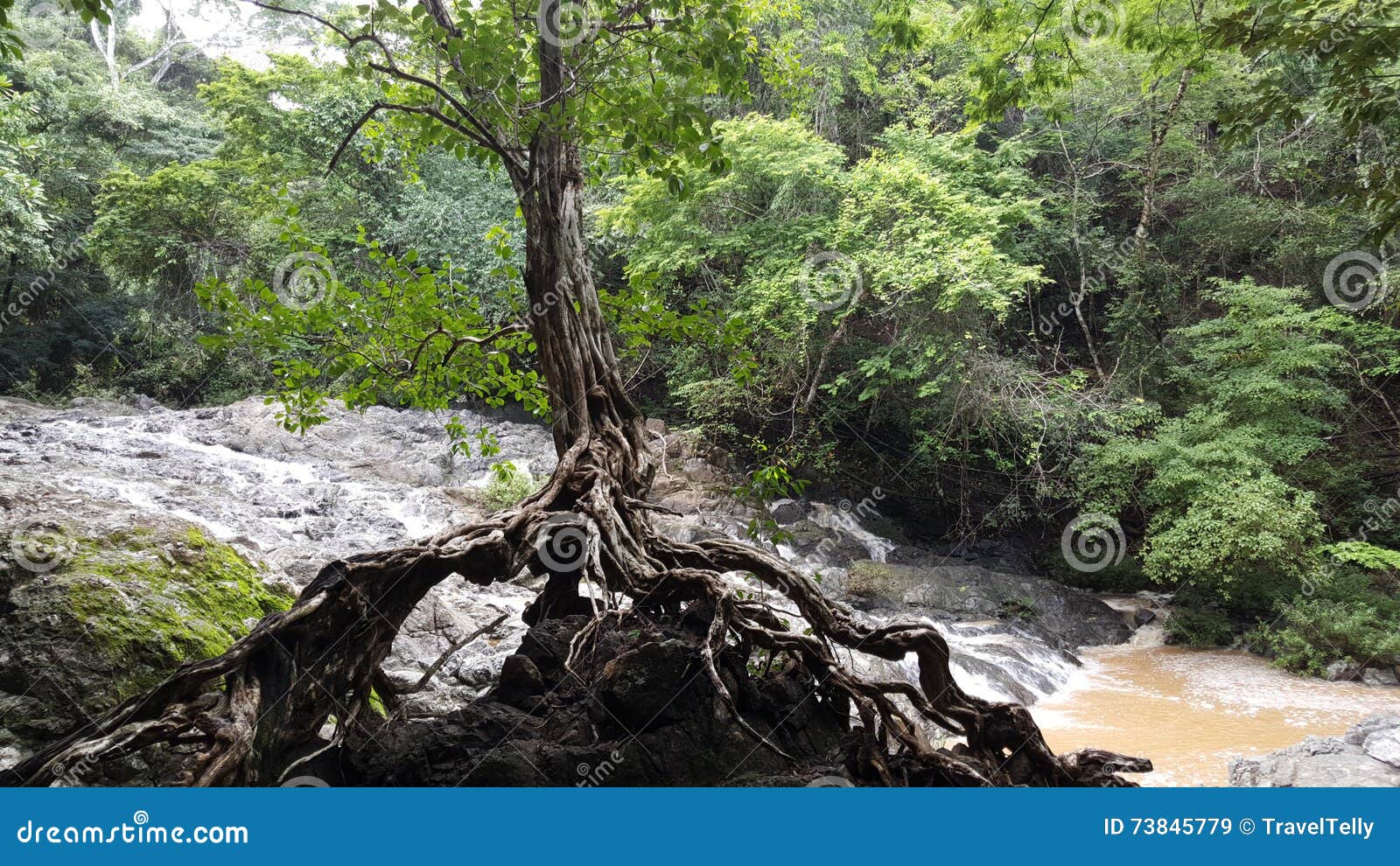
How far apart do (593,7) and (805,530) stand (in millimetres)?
8778

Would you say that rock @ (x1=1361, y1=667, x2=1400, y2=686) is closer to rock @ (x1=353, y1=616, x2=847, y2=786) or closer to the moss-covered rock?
rock @ (x1=353, y1=616, x2=847, y2=786)

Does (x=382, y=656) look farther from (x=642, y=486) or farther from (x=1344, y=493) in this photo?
(x=1344, y=493)

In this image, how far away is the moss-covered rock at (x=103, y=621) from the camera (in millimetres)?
2537

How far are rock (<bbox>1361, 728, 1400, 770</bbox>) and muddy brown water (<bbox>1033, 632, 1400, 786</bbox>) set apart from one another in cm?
88

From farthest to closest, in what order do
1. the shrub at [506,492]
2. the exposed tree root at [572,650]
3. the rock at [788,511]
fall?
the rock at [788,511], the shrub at [506,492], the exposed tree root at [572,650]

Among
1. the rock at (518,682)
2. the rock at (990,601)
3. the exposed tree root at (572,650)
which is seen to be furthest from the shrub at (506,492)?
the rock at (518,682)

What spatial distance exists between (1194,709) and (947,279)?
18.6 ft

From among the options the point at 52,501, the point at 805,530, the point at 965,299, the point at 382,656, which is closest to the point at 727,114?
the point at 965,299

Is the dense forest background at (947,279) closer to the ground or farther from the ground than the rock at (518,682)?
farther from the ground

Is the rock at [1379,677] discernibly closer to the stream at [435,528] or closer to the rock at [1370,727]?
the stream at [435,528]

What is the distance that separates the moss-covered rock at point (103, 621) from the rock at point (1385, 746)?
7.11 meters

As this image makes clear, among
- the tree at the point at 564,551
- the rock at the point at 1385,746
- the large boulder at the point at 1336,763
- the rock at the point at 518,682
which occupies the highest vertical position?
the tree at the point at 564,551

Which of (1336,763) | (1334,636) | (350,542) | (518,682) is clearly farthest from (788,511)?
(518,682)

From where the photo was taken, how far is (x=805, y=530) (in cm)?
1191
